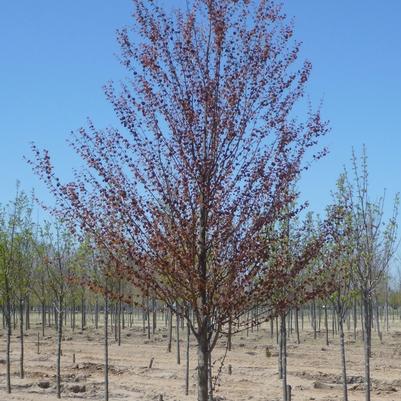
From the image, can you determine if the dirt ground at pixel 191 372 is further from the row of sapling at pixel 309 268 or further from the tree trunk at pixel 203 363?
the tree trunk at pixel 203 363

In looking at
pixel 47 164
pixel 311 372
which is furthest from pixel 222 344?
pixel 47 164

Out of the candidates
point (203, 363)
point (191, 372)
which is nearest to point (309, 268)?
point (203, 363)

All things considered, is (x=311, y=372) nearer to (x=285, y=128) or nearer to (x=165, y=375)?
(x=165, y=375)

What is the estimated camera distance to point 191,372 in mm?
24422

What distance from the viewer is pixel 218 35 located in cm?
714

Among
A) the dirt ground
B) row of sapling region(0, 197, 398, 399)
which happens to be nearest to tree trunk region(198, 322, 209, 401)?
row of sapling region(0, 197, 398, 399)

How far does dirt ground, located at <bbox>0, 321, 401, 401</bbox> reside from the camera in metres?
19.8

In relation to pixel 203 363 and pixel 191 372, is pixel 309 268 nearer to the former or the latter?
pixel 203 363

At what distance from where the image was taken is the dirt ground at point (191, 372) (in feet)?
65.1

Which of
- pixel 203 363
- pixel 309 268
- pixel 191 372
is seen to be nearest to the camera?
pixel 203 363

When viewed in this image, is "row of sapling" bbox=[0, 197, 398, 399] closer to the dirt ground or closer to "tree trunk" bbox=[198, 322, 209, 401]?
"tree trunk" bbox=[198, 322, 209, 401]

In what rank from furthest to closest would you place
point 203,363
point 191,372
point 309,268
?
1. point 191,372
2. point 309,268
3. point 203,363

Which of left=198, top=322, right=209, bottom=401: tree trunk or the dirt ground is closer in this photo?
left=198, top=322, right=209, bottom=401: tree trunk

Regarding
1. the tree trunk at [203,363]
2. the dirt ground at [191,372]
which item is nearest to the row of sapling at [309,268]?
the tree trunk at [203,363]
